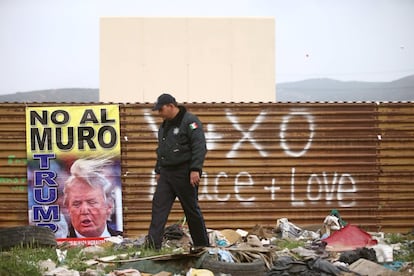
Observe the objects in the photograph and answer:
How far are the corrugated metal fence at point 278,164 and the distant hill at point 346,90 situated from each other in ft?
104

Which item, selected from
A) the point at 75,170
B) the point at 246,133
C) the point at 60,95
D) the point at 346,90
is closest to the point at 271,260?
the point at 246,133

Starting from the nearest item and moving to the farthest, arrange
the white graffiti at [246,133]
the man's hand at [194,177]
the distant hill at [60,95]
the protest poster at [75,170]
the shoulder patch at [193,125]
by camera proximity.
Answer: the man's hand at [194,177] < the shoulder patch at [193,125] < the protest poster at [75,170] < the white graffiti at [246,133] < the distant hill at [60,95]

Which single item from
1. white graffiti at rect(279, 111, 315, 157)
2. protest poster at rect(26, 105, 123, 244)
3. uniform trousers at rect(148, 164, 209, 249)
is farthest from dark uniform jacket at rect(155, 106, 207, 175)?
white graffiti at rect(279, 111, 315, 157)

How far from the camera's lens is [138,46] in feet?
71.7

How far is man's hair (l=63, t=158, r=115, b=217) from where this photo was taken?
973cm

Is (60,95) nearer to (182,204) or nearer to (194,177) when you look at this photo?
(182,204)

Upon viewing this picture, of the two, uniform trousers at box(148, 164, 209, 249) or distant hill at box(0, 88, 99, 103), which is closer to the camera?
uniform trousers at box(148, 164, 209, 249)

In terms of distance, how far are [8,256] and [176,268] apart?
64.1 inches

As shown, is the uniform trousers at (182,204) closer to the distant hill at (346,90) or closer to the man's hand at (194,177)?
the man's hand at (194,177)

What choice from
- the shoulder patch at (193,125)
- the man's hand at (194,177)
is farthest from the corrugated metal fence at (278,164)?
the man's hand at (194,177)

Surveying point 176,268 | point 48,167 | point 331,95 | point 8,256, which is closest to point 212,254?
point 176,268

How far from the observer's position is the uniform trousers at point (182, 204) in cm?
704

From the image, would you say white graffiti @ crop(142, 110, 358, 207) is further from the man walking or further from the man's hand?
the man's hand

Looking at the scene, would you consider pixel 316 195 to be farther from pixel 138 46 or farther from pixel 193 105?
pixel 138 46
